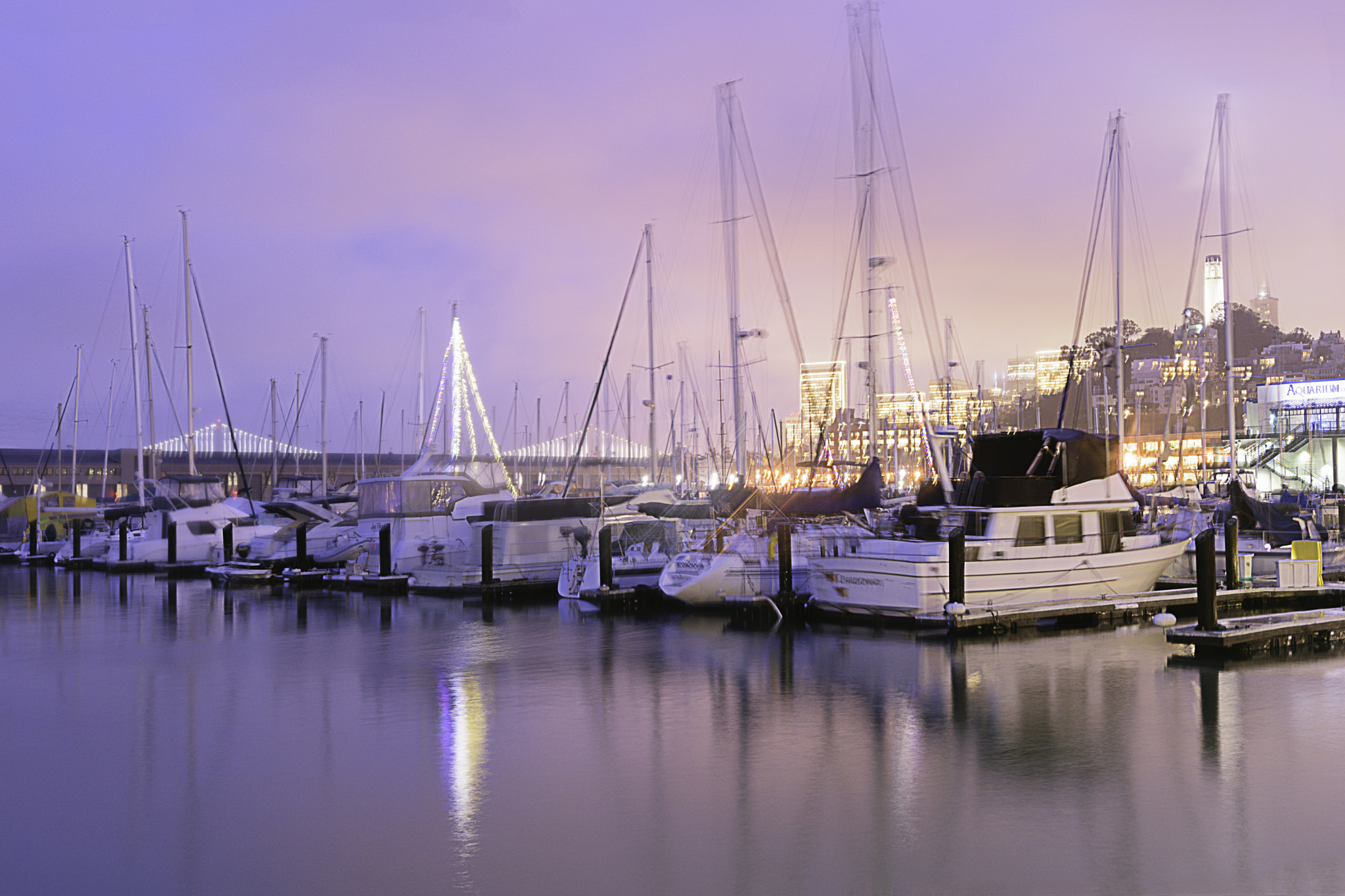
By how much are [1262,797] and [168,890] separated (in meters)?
11.6

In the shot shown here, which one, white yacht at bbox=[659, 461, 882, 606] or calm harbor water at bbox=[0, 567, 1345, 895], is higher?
white yacht at bbox=[659, 461, 882, 606]

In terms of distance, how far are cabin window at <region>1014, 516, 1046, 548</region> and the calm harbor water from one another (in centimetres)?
237

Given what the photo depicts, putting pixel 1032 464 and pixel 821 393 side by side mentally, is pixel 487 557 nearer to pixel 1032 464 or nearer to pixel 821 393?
pixel 1032 464

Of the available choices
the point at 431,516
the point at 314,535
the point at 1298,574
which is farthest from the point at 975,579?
the point at 314,535

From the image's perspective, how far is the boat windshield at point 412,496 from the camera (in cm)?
4481

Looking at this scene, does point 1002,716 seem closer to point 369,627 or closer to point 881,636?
point 881,636

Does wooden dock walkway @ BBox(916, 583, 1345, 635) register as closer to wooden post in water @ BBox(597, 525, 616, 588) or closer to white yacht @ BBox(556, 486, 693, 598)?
wooden post in water @ BBox(597, 525, 616, 588)

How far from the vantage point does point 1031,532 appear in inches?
1049

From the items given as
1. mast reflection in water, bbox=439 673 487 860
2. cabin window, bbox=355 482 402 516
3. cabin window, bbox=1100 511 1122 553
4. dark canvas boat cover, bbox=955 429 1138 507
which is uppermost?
dark canvas boat cover, bbox=955 429 1138 507

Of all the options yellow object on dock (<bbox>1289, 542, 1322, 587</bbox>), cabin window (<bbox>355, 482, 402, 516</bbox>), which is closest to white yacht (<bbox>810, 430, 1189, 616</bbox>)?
yellow object on dock (<bbox>1289, 542, 1322, 587</bbox>)

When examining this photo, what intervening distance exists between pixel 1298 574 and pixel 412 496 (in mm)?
30508

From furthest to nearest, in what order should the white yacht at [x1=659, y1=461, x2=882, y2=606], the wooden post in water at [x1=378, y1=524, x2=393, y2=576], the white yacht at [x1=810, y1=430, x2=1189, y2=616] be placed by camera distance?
the wooden post in water at [x1=378, y1=524, x2=393, y2=576] → the white yacht at [x1=659, y1=461, x2=882, y2=606] → the white yacht at [x1=810, y1=430, x2=1189, y2=616]

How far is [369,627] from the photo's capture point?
31.0 metres

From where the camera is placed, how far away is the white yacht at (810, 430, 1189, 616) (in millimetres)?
26203
